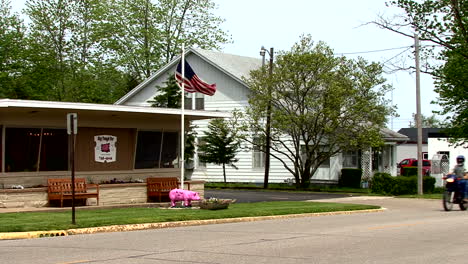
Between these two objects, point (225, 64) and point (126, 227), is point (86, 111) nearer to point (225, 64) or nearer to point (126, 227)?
point (126, 227)

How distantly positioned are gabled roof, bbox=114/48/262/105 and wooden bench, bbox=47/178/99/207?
67.4ft

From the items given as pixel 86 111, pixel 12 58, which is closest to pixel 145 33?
pixel 12 58

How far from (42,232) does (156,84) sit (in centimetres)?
→ 3430

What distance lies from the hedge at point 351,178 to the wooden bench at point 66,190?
22032 millimetres

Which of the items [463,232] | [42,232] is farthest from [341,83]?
[42,232]

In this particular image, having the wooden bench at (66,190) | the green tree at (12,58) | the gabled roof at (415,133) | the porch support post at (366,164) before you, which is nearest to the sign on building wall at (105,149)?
the wooden bench at (66,190)

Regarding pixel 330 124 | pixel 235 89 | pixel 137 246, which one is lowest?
pixel 137 246

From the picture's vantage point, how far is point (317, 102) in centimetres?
3775

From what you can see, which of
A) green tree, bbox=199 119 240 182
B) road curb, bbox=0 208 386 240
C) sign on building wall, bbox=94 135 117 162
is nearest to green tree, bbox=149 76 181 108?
green tree, bbox=199 119 240 182

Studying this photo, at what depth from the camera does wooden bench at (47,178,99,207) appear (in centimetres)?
2317

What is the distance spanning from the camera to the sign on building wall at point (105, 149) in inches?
1001

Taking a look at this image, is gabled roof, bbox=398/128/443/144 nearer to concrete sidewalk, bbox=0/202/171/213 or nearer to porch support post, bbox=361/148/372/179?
porch support post, bbox=361/148/372/179

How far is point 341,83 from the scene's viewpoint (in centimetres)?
3784

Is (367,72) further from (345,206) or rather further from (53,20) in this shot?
(53,20)
